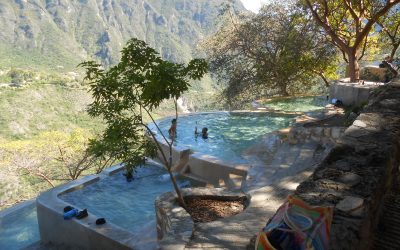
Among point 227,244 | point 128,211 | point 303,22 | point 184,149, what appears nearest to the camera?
point 227,244

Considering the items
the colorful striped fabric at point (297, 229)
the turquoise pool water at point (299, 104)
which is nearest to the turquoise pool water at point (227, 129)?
the turquoise pool water at point (299, 104)

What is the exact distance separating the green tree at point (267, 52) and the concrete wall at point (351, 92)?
6543 mm

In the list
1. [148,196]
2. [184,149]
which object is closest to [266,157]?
[184,149]

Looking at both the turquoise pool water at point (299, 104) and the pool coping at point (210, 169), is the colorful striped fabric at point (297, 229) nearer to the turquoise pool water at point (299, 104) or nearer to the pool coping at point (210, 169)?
the pool coping at point (210, 169)

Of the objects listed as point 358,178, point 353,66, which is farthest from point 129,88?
point 353,66

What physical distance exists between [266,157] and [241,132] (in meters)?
3.84

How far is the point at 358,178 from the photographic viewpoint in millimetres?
3146

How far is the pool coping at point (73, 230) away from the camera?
22.2 ft

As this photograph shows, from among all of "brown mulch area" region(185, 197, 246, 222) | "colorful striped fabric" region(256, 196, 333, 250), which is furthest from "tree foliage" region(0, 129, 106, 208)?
"colorful striped fabric" region(256, 196, 333, 250)

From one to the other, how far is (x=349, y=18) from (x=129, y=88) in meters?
18.1

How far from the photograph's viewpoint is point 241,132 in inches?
507

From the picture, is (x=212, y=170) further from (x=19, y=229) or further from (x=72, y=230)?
(x=19, y=229)

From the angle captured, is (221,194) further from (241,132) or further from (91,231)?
(241,132)

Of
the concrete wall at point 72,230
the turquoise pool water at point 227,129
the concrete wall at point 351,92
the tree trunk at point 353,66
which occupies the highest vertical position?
the tree trunk at point 353,66
